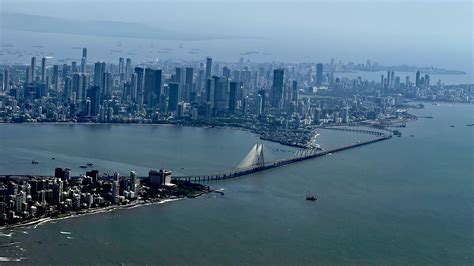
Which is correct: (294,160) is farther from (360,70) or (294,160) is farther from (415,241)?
(360,70)

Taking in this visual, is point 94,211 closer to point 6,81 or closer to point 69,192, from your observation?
point 69,192

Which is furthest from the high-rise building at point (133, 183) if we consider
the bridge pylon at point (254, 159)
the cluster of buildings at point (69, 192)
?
the bridge pylon at point (254, 159)

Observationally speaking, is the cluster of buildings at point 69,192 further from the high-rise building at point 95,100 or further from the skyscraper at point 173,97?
the skyscraper at point 173,97

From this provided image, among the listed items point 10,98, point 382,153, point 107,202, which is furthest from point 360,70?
point 107,202

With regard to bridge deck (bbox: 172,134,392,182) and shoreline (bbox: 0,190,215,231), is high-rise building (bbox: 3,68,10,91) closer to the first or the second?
bridge deck (bbox: 172,134,392,182)

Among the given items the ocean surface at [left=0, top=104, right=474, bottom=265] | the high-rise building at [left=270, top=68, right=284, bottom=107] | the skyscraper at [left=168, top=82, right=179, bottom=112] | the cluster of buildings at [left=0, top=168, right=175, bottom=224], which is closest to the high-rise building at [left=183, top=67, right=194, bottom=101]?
the skyscraper at [left=168, top=82, right=179, bottom=112]
